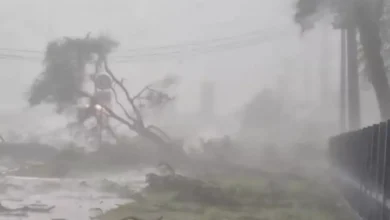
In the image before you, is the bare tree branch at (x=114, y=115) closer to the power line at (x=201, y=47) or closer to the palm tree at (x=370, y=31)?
the power line at (x=201, y=47)

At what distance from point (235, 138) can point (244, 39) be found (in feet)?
2.00

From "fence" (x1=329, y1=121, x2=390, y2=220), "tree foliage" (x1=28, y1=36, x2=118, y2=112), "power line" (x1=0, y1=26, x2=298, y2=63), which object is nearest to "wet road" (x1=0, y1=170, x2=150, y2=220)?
"tree foliage" (x1=28, y1=36, x2=118, y2=112)

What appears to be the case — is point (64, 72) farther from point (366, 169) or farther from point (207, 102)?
point (366, 169)

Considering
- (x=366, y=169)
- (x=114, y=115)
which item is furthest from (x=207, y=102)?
(x=366, y=169)

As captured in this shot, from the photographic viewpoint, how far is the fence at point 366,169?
1.34m

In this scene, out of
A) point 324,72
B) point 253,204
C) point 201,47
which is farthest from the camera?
point 201,47

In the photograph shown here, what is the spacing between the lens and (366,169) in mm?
1635

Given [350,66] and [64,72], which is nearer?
[350,66]

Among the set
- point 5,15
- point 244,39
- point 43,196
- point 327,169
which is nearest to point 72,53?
point 5,15

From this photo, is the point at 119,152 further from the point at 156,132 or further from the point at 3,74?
the point at 3,74

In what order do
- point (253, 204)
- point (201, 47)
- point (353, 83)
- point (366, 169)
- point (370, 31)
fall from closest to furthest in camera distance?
point (366, 169) < point (253, 204) < point (370, 31) < point (353, 83) < point (201, 47)

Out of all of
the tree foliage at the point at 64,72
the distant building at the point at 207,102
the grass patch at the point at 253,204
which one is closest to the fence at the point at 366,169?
the grass patch at the point at 253,204

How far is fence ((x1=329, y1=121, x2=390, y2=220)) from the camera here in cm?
134

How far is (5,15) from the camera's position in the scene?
2.86 meters
